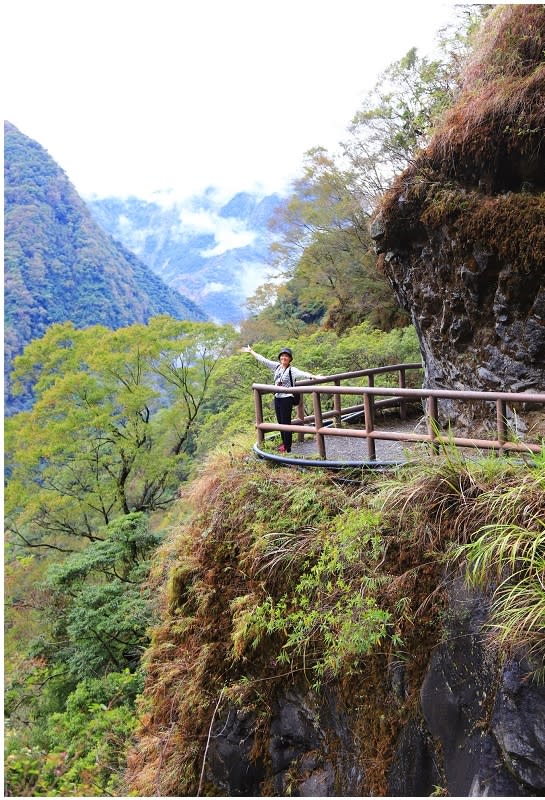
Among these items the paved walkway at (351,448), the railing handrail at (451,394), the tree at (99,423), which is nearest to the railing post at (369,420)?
the railing handrail at (451,394)

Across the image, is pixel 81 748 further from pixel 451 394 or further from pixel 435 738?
pixel 451 394

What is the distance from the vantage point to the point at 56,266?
67.4 metres

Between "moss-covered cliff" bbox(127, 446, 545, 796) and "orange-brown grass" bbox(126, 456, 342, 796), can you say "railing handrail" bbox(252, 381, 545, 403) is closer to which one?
"moss-covered cliff" bbox(127, 446, 545, 796)

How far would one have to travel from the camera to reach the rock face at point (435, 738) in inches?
163

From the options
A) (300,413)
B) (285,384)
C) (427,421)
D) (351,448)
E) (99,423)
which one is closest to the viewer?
(427,421)

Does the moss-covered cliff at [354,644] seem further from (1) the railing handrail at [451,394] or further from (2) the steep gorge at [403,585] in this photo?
(1) the railing handrail at [451,394]

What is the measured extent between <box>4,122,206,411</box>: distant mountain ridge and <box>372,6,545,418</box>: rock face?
4893 cm

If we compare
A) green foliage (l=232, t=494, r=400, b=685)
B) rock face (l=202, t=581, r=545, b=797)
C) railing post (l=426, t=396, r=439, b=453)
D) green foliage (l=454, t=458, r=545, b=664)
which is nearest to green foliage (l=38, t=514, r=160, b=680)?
rock face (l=202, t=581, r=545, b=797)

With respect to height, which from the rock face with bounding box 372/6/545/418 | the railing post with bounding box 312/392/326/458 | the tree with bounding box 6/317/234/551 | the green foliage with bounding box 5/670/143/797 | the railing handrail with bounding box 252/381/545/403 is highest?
the rock face with bounding box 372/6/545/418

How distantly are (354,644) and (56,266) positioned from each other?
6925 centimetres

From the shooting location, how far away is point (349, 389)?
6.71 m

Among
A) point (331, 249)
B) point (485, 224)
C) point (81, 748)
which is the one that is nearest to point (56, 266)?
point (331, 249)

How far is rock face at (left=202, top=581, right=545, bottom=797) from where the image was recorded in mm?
4141

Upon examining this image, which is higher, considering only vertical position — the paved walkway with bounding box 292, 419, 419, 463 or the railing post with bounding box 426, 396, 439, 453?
the railing post with bounding box 426, 396, 439, 453
